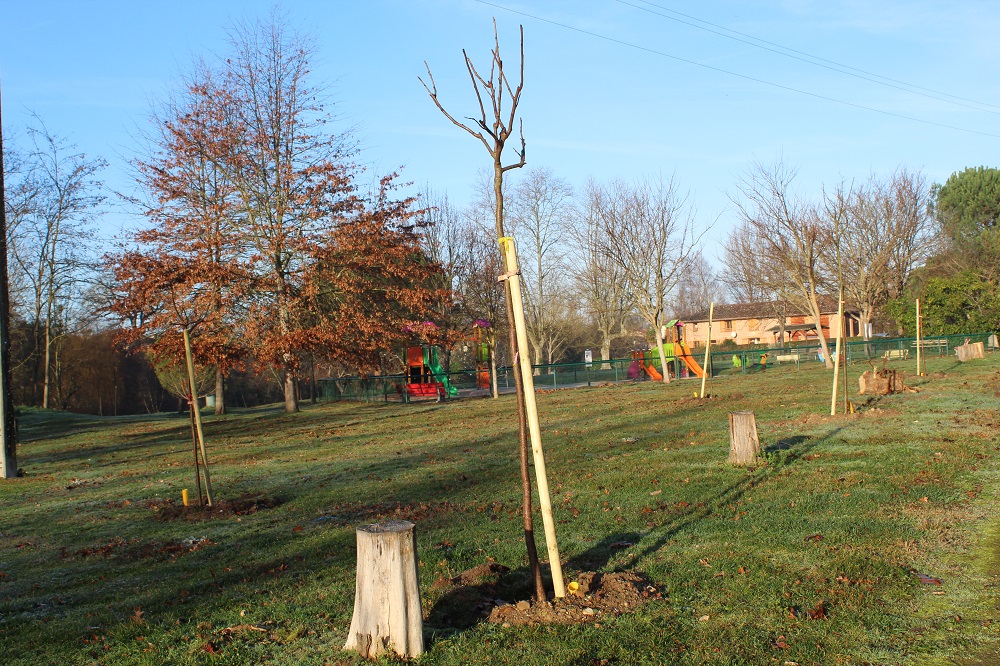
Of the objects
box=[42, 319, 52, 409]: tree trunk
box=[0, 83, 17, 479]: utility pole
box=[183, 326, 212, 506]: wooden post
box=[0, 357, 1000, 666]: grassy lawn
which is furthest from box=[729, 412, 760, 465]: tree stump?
box=[42, 319, 52, 409]: tree trunk

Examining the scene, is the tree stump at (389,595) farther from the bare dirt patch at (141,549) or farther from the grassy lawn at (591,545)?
the bare dirt patch at (141,549)

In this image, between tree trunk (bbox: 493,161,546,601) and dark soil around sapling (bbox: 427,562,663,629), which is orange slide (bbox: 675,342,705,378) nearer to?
dark soil around sapling (bbox: 427,562,663,629)

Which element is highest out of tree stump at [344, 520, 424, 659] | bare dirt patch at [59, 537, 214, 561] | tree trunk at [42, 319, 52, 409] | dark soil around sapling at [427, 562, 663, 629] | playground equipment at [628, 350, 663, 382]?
tree trunk at [42, 319, 52, 409]

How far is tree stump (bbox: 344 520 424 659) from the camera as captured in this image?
14.4ft

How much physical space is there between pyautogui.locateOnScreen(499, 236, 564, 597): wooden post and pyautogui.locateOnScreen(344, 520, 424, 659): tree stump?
90 centimetres

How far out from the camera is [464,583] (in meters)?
5.63

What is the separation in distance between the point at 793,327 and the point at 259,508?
68.4m

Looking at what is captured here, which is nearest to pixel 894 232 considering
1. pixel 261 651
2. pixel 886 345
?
pixel 886 345

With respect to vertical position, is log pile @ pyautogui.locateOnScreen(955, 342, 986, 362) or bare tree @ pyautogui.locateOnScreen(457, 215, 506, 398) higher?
bare tree @ pyautogui.locateOnScreen(457, 215, 506, 398)

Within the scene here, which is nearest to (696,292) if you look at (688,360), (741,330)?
(741,330)

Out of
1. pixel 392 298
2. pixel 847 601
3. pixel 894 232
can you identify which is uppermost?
pixel 894 232

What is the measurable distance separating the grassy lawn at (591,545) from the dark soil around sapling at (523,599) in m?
0.13

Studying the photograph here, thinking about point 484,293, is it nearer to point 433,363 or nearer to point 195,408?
point 433,363

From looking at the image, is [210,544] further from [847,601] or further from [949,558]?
[949,558]
